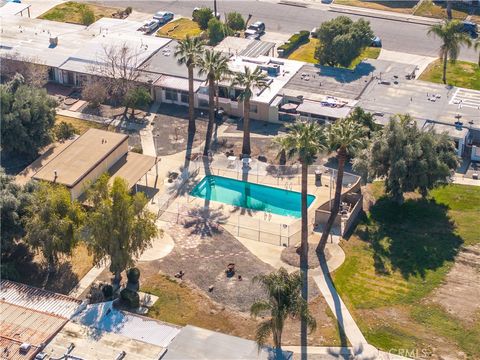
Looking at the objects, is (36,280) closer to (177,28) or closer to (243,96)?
(243,96)

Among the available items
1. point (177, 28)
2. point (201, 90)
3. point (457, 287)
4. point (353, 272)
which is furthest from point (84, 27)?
point (457, 287)

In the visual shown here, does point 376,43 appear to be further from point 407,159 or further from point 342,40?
point 407,159

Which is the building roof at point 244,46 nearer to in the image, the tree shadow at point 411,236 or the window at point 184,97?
the window at point 184,97

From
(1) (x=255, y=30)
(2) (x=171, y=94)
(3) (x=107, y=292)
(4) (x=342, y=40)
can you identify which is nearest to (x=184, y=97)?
(2) (x=171, y=94)

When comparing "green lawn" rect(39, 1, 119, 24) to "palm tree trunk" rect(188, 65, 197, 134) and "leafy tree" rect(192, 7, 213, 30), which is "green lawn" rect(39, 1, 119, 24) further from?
"palm tree trunk" rect(188, 65, 197, 134)

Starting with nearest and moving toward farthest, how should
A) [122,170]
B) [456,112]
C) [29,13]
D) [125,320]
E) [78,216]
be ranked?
[125,320] < [78,216] < [122,170] < [456,112] < [29,13]

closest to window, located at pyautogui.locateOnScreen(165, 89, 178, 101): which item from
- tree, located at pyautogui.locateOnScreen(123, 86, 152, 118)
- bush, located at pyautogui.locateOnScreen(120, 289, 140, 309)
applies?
tree, located at pyautogui.locateOnScreen(123, 86, 152, 118)
